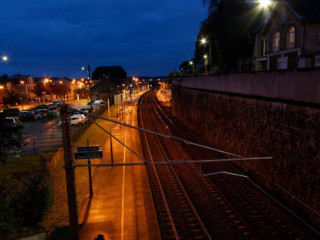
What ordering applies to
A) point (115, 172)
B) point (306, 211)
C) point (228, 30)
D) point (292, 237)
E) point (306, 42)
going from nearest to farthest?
point (292, 237), point (306, 211), point (115, 172), point (306, 42), point (228, 30)

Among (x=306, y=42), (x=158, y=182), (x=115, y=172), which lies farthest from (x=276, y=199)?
(x=306, y=42)

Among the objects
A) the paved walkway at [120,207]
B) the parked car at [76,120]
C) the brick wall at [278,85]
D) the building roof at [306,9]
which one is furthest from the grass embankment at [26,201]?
the building roof at [306,9]

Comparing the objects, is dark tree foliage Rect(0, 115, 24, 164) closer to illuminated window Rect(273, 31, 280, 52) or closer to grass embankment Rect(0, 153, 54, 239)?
grass embankment Rect(0, 153, 54, 239)

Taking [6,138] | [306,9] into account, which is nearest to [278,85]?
[6,138]

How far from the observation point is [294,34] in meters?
23.2

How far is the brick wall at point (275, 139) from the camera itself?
954 centimetres

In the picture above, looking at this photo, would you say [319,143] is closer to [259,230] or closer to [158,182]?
[259,230]

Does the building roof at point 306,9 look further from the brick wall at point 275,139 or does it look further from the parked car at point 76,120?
the parked car at point 76,120

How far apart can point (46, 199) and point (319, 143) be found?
11.0 metres

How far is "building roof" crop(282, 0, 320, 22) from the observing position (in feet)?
70.0

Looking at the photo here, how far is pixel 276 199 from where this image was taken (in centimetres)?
1149

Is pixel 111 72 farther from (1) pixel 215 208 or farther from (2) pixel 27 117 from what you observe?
(1) pixel 215 208

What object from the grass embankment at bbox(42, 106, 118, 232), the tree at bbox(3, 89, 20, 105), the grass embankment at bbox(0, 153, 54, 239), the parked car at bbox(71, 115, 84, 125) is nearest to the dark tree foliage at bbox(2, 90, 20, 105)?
the tree at bbox(3, 89, 20, 105)

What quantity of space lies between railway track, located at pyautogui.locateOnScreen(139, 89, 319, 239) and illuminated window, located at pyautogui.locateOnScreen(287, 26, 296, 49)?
14.7m
